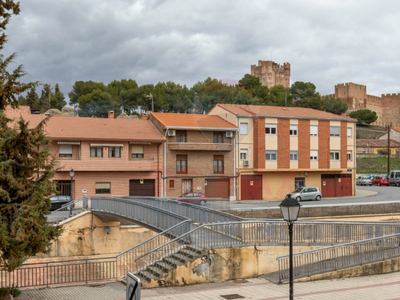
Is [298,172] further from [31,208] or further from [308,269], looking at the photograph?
[31,208]

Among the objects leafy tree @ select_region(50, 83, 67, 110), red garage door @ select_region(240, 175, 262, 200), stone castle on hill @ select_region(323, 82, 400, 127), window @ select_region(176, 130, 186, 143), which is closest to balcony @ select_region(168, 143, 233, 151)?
window @ select_region(176, 130, 186, 143)

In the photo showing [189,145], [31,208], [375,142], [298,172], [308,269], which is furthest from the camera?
[375,142]

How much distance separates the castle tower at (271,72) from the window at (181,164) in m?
69.3

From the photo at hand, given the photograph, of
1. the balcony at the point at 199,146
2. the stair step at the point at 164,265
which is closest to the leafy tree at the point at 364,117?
the balcony at the point at 199,146

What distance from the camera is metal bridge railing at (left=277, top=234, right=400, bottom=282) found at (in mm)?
16470

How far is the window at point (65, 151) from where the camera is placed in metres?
36.9

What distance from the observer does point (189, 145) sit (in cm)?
3991

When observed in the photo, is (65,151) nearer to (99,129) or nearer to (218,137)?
(99,129)

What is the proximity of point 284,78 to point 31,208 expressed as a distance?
410 feet

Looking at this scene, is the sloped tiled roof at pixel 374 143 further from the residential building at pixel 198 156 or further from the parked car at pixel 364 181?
the residential building at pixel 198 156

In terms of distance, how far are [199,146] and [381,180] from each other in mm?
32249

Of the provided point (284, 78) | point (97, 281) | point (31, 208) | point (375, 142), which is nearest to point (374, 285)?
point (97, 281)

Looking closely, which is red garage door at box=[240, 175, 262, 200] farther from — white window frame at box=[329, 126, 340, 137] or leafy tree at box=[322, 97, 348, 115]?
leafy tree at box=[322, 97, 348, 115]

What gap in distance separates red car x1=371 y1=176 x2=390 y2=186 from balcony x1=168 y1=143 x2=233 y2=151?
28.6m
